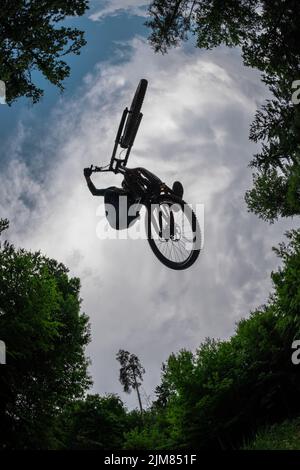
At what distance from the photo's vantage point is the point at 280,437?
36.8 ft

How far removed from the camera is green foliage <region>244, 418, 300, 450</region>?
34.0 ft

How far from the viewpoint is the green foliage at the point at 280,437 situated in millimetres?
10375

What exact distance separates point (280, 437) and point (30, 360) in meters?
11.0

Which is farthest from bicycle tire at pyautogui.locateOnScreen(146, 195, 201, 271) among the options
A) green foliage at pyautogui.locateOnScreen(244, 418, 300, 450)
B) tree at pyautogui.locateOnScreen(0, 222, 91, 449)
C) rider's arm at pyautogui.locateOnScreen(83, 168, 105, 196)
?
tree at pyautogui.locateOnScreen(0, 222, 91, 449)

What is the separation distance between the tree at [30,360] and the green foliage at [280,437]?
820 cm

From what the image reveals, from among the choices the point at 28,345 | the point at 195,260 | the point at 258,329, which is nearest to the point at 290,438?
the point at 258,329

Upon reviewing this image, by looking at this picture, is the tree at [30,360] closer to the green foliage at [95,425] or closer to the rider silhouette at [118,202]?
the green foliage at [95,425]

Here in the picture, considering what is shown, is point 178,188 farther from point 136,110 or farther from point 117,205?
point 136,110

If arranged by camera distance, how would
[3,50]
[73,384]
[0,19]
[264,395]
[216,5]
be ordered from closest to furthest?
[0,19], [3,50], [216,5], [264,395], [73,384]

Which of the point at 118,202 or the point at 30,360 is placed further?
the point at 30,360

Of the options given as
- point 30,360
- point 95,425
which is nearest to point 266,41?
point 30,360

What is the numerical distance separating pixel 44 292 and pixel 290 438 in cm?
1030

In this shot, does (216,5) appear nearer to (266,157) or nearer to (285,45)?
(285,45)
